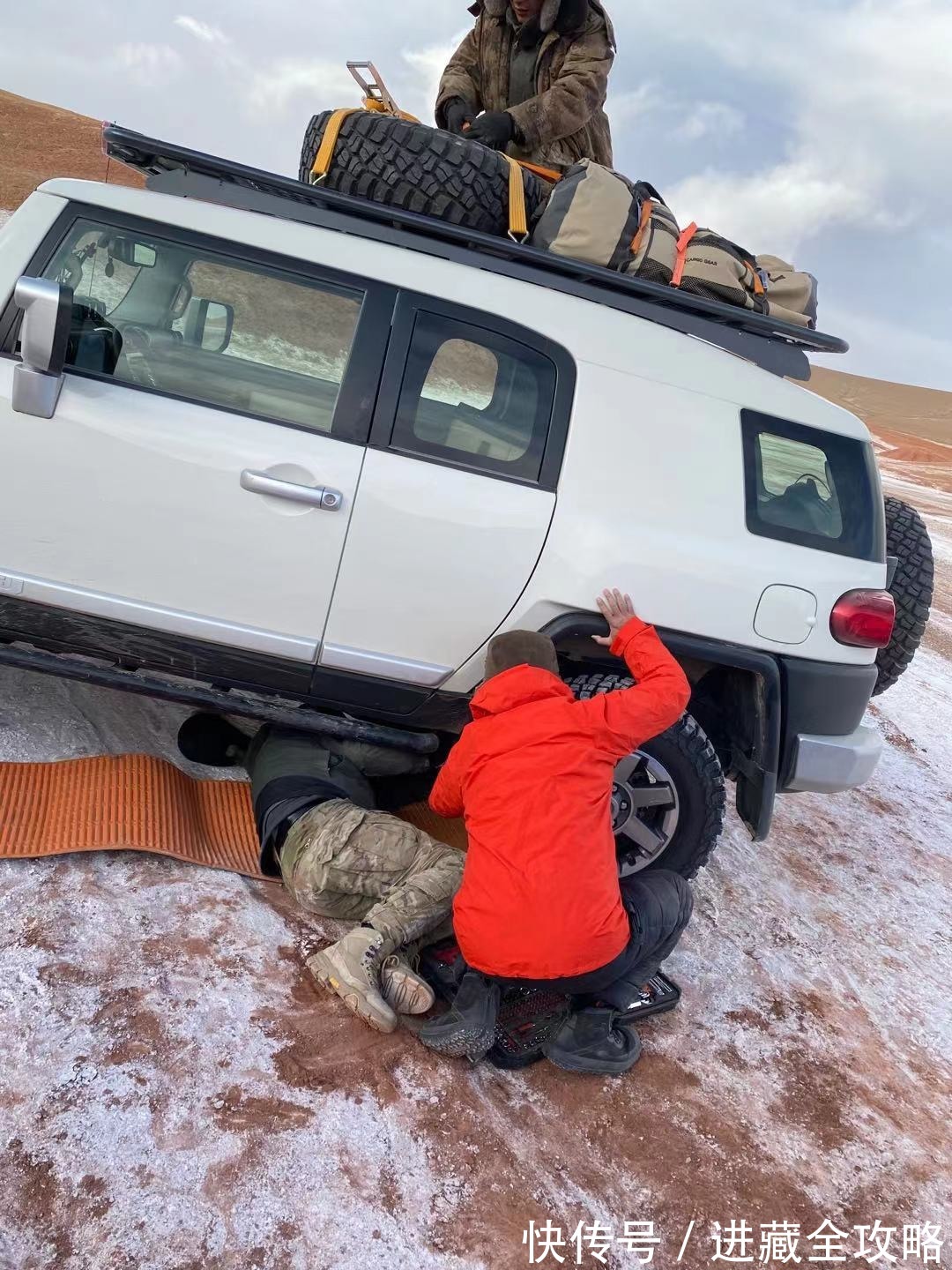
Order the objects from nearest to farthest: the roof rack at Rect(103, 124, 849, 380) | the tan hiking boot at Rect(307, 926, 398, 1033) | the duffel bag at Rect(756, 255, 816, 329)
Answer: the tan hiking boot at Rect(307, 926, 398, 1033)
the roof rack at Rect(103, 124, 849, 380)
the duffel bag at Rect(756, 255, 816, 329)

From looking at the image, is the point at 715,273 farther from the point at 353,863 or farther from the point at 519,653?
the point at 353,863

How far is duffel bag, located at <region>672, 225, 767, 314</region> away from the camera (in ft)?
11.7

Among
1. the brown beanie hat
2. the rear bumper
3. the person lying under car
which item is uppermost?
the brown beanie hat

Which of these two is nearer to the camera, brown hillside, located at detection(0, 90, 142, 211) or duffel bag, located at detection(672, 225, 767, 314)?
duffel bag, located at detection(672, 225, 767, 314)

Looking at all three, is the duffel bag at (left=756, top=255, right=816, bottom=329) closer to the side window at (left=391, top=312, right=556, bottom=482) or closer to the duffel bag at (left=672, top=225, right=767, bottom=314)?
the duffel bag at (left=672, top=225, right=767, bottom=314)

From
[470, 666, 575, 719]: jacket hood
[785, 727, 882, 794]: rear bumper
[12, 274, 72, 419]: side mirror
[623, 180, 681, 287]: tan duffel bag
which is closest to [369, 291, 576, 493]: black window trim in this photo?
[623, 180, 681, 287]: tan duffel bag

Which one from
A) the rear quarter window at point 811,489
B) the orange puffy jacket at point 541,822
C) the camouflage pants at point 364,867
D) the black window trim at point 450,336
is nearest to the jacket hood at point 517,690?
the orange puffy jacket at point 541,822

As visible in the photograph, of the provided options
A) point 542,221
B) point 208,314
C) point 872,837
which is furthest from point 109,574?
point 872,837

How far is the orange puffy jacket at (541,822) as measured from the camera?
8.53ft

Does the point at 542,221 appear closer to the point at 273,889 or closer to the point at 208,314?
the point at 208,314

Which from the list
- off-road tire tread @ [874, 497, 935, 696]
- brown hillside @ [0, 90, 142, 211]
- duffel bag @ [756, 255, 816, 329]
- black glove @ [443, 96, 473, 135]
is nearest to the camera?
duffel bag @ [756, 255, 816, 329]

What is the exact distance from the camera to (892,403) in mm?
82688

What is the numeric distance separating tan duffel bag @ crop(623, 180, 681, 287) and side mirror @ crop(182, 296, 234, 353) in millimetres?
1453

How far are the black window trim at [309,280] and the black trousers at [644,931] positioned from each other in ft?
5.63
